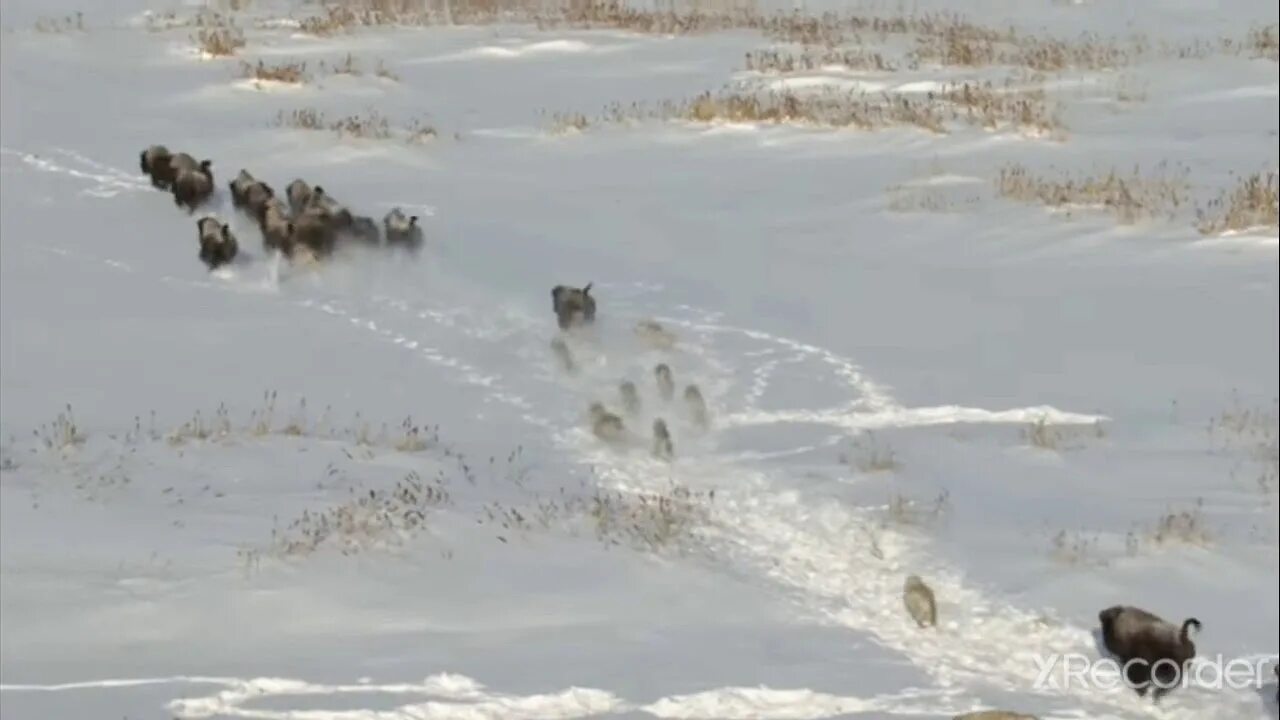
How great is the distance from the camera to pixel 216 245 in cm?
1192

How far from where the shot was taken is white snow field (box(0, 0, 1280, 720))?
5906 mm

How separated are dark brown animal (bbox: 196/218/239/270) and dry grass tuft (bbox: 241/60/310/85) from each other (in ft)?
23.1

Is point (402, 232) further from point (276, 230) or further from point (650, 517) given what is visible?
point (650, 517)

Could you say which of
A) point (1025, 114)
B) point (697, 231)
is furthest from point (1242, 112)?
point (697, 231)

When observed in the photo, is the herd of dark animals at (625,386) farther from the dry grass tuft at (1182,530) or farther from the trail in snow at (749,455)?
the dry grass tuft at (1182,530)

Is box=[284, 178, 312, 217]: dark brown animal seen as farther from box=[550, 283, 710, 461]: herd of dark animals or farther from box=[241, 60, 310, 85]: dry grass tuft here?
box=[241, 60, 310, 85]: dry grass tuft

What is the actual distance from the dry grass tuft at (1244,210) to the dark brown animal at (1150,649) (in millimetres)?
6177

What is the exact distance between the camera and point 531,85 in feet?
63.9

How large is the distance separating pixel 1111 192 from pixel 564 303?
460 centimetres

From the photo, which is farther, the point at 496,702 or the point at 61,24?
the point at 61,24

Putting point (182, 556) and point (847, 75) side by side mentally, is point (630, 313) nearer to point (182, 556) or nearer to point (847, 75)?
point (182, 556)

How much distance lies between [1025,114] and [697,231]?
180 inches

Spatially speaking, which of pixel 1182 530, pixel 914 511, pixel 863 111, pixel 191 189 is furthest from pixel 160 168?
pixel 1182 530

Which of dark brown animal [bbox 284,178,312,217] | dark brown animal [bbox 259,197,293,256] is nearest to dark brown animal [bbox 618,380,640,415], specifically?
dark brown animal [bbox 259,197,293,256]
